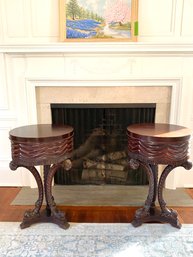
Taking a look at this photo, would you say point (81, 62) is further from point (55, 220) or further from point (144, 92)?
point (55, 220)

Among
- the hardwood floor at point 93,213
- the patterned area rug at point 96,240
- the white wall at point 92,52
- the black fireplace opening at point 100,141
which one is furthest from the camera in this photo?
the black fireplace opening at point 100,141

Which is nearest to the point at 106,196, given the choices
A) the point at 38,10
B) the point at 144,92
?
the point at 144,92

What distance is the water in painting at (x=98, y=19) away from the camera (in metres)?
2.12

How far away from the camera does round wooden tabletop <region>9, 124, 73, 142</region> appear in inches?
63.1

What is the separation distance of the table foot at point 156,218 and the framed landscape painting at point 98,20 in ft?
5.29

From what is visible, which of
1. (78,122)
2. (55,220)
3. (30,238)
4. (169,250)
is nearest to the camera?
(169,250)

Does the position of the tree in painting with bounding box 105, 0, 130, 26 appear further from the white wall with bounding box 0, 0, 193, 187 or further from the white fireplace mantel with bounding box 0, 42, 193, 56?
the white fireplace mantel with bounding box 0, 42, 193, 56

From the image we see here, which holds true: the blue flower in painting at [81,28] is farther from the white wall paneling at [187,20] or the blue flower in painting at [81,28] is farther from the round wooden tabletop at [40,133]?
the round wooden tabletop at [40,133]

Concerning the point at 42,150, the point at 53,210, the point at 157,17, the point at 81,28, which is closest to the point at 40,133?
the point at 42,150

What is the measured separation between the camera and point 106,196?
2.36 m

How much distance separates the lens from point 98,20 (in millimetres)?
2150

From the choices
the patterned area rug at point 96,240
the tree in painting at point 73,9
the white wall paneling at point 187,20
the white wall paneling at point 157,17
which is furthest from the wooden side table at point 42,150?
the white wall paneling at point 187,20

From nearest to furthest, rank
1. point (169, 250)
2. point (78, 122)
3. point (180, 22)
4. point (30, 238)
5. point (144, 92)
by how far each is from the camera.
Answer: point (169, 250) < point (30, 238) < point (180, 22) < point (144, 92) < point (78, 122)

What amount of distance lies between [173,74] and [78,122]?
112 cm
